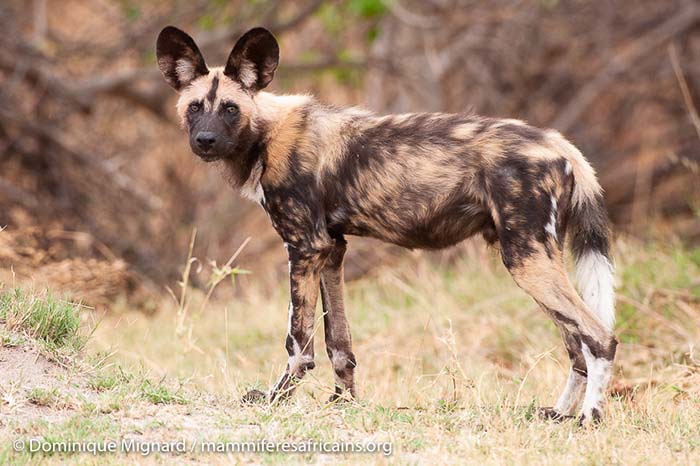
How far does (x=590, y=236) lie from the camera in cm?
425

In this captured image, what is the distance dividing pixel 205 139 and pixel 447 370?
4.73ft

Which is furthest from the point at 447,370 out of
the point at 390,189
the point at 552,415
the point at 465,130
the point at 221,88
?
the point at 221,88

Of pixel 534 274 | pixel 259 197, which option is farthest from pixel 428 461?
pixel 259 197

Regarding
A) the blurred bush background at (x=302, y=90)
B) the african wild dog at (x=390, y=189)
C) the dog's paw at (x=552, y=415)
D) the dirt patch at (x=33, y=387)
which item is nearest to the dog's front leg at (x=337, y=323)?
the african wild dog at (x=390, y=189)

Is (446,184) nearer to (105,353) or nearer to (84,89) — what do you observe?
(105,353)

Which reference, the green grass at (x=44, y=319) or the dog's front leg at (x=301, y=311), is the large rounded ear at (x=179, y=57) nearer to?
the dog's front leg at (x=301, y=311)

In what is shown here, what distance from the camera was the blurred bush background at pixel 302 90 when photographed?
359 inches

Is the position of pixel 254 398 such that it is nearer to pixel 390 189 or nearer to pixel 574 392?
pixel 390 189

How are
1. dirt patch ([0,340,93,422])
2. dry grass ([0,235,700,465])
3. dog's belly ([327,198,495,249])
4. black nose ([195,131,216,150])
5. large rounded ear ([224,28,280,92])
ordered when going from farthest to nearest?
large rounded ear ([224,28,280,92]) < black nose ([195,131,216,150]) < dog's belly ([327,198,495,249]) < dirt patch ([0,340,93,422]) < dry grass ([0,235,700,465])

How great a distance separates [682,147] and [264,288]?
A: 5.18m

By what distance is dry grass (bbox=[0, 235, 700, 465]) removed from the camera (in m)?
3.61

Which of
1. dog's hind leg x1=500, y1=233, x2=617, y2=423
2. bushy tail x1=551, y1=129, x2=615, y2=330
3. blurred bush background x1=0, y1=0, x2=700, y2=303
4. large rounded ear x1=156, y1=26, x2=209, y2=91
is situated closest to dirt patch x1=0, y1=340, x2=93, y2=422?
large rounded ear x1=156, y1=26, x2=209, y2=91

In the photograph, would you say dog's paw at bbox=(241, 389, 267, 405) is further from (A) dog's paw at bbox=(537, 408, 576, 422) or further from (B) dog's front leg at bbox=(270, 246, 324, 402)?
(A) dog's paw at bbox=(537, 408, 576, 422)

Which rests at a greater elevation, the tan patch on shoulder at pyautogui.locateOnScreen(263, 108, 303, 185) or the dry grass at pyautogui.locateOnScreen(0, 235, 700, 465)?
the tan patch on shoulder at pyautogui.locateOnScreen(263, 108, 303, 185)
